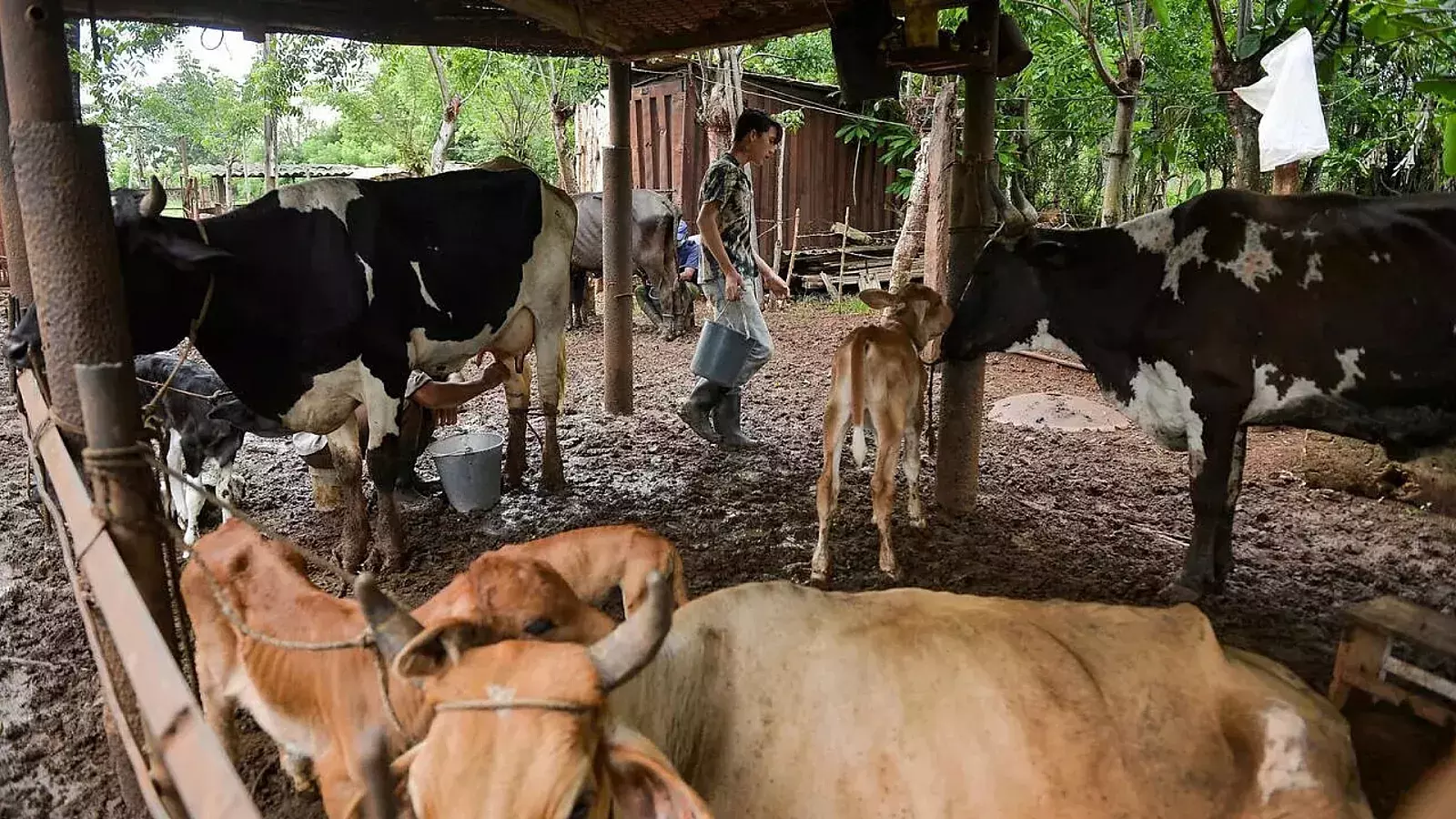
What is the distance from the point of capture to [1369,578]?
4.57 m

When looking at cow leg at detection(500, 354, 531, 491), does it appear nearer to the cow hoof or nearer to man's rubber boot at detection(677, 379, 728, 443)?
man's rubber boot at detection(677, 379, 728, 443)

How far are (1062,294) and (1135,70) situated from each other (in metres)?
5.23

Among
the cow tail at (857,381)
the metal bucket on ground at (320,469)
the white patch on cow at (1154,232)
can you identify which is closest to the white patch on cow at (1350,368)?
the white patch on cow at (1154,232)

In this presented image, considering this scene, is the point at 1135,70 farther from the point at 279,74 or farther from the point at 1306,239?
the point at 279,74

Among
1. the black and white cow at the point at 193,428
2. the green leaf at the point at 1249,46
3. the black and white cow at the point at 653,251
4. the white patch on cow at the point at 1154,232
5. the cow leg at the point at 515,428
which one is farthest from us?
the black and white cow at the point at 653,251

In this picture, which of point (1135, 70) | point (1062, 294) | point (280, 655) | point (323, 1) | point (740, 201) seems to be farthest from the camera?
point (1135, 70)

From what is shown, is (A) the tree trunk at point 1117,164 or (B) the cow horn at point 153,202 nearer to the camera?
(B) the cow horn at point 153,202

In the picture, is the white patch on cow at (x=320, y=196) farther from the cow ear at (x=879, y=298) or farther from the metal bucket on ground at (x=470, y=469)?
the cow ear at (x=879, y=298)

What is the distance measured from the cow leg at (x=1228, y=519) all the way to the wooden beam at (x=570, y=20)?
175 inches

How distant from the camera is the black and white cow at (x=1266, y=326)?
13.2ft

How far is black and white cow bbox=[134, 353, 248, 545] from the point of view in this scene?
193 inches

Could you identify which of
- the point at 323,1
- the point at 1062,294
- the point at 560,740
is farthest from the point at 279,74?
the point at 560,740

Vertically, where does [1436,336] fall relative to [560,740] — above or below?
above

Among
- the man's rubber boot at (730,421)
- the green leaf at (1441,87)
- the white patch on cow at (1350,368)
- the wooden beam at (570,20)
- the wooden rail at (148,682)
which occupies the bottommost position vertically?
the man's rubber boot at (730,421)
